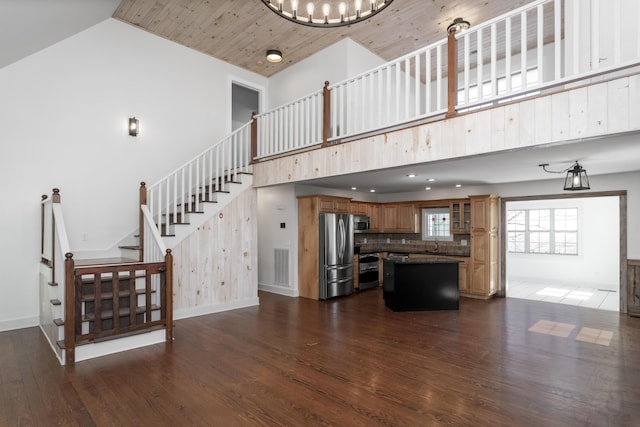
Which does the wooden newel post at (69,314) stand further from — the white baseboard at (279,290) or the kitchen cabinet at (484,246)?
the kitchen cabinet at (484,246)

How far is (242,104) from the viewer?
918 cm

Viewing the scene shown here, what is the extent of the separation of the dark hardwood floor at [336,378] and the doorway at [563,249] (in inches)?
121

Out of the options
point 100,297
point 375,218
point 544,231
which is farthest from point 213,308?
point 544,231

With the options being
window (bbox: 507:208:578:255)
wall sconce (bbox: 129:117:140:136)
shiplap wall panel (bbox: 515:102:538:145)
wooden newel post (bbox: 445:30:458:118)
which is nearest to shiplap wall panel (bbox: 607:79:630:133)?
shiplap wall panel (bbox: 515:102:538:145)

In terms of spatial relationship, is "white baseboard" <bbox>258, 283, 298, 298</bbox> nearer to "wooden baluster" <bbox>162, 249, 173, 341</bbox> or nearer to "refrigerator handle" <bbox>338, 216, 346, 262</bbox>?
"refrigerator handle" <bbox>338, 216, 346, 262</bbox>

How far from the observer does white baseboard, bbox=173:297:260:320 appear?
539 centimetres

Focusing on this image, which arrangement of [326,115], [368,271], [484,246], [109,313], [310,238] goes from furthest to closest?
1. [368,271]
2. [484,246]
3. [310,238]
4. [326,115]
5. [109,313]

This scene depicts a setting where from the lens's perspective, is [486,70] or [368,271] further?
[368,271]

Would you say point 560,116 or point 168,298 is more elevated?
point 560,116

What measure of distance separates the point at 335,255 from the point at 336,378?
378cm

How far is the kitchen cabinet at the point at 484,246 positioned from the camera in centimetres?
706

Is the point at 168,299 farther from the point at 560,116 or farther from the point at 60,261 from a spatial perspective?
the point at 560,116

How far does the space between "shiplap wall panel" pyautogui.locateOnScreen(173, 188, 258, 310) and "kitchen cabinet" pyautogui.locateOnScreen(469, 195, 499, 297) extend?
4.54 metres

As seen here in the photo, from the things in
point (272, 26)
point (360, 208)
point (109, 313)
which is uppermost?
point (272, 26)
